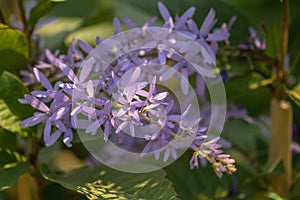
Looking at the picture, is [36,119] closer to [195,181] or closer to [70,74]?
[70,74]

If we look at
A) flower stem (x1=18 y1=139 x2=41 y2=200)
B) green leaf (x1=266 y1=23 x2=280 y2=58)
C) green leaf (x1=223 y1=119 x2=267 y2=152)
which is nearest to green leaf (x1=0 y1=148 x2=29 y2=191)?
flower stem (x1=18 y1=139 x2=41 y2=200)

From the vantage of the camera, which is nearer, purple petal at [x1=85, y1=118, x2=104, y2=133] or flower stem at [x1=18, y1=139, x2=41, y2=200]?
purple petal at [x1=85, y1=118, x2=104, y2=133]

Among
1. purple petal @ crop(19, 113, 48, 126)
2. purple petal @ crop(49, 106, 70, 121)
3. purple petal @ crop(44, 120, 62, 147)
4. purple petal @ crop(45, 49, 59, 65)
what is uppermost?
purple petal @ crop(49, 106, 70, 121)

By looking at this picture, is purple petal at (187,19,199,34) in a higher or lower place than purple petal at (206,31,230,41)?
higher

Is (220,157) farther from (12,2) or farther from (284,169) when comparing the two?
(12,2)

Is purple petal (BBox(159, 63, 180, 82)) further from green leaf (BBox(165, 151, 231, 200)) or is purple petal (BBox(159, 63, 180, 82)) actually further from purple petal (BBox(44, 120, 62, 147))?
green leaf (BBox(165, 151, 231, 200))

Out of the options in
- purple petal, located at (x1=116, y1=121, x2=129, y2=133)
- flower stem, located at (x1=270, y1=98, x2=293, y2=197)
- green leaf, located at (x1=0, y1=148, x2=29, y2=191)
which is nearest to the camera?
purple petal, located at (x1=116, y1=121, x2=129, y2=133)
